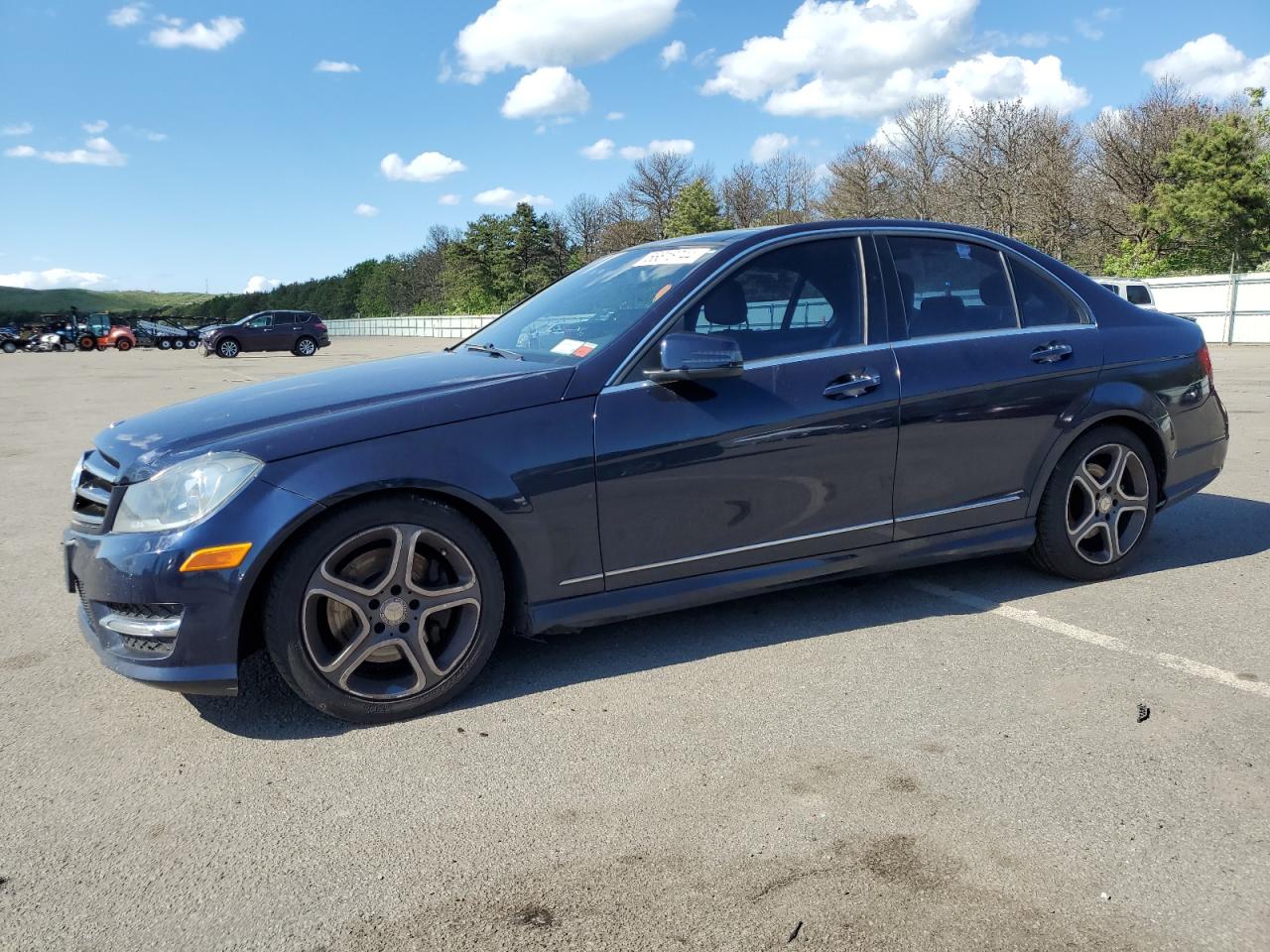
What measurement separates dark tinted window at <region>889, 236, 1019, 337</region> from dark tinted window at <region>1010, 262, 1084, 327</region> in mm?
70

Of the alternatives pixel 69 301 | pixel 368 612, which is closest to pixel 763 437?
pixel 368 612

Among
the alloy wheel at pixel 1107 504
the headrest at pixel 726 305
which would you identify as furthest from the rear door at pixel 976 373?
the headrest at pixel 726 305

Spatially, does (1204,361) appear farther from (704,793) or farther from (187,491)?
(187,491)

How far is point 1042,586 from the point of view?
463 cm

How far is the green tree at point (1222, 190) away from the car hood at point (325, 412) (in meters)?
42.9

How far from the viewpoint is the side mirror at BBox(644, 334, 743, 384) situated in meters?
3.46

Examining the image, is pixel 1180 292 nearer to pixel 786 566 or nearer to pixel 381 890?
pixel 786 566

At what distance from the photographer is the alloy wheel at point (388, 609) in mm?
3162

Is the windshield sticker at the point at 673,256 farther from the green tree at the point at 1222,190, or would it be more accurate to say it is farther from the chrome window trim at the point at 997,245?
the green tree at the point at 1222,190

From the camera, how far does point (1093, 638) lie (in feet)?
12.9

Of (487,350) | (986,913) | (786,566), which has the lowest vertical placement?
(986,913)

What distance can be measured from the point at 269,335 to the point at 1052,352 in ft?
120

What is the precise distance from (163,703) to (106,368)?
29.3 m

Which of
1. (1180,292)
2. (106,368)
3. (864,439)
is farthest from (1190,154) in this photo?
(864,439)
